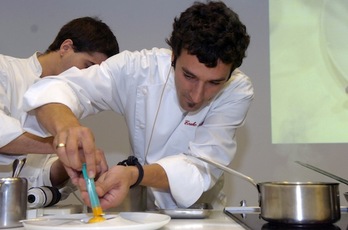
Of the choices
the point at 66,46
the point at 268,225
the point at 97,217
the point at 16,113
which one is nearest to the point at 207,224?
the point at 268,225

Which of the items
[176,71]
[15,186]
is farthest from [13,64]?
[15,186]

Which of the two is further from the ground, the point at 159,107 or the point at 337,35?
the point at 337,35

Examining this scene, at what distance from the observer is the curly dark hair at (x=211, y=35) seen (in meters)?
1.16

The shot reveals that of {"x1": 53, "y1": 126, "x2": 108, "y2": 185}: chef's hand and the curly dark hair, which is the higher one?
the curly dark hair

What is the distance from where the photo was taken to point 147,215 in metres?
0.86

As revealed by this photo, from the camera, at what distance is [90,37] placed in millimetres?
1686

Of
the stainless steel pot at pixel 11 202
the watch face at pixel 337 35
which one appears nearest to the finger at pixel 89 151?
the stainless steel pot at pixel 11 202

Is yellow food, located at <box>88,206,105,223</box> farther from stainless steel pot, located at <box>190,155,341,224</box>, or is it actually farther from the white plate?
stainless steel pot, located at <box>190,155,341,224</box>

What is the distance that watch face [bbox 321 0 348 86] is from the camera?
7.70 ft

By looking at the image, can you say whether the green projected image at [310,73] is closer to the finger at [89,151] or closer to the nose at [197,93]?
the nose at [197,93]

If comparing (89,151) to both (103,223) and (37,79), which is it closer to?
(103,223)

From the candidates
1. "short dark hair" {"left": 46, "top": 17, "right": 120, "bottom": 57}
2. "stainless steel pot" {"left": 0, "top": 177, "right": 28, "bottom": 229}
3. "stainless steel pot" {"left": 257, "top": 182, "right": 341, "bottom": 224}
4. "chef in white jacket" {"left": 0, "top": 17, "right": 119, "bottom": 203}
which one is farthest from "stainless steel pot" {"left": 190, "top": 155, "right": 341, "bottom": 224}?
"short dark hair" {"left": 46, "top": 17, "right": 120, "bottom": 57}

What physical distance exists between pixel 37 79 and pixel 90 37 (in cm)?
25

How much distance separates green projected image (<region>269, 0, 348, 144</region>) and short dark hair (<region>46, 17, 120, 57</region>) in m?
1.05
